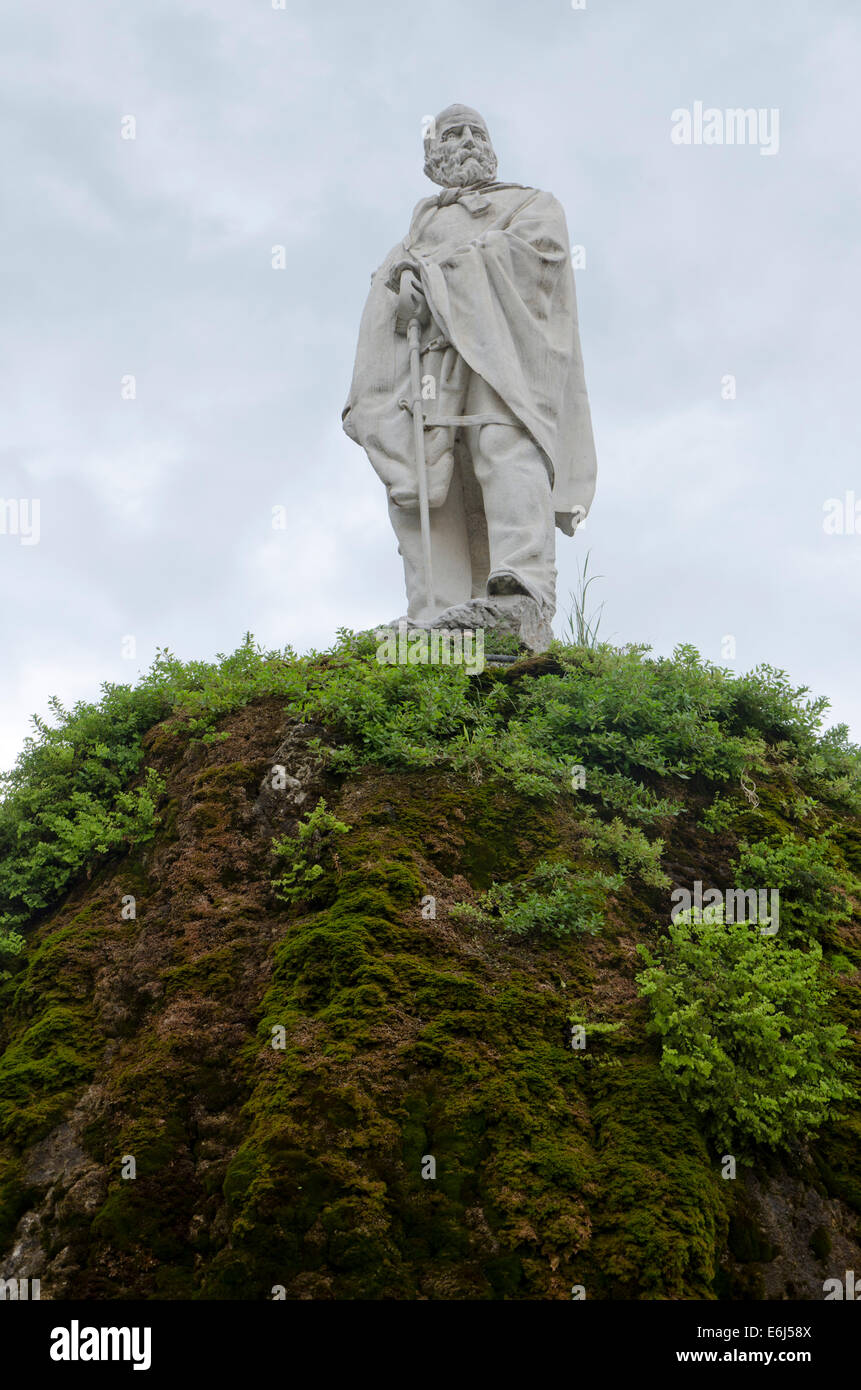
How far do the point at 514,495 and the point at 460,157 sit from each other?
9.29 feet

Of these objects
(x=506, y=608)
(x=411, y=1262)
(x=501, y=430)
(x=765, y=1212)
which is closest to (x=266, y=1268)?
(x=411, y=1262)

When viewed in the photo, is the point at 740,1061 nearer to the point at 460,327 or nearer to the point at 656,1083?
the point at 656,1083

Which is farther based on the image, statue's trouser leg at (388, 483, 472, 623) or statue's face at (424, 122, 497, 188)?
statue's face at (424, 122, 497, 188)

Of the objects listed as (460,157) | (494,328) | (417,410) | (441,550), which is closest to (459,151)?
(460,157)

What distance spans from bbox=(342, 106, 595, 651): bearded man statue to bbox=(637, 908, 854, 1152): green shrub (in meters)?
3.70

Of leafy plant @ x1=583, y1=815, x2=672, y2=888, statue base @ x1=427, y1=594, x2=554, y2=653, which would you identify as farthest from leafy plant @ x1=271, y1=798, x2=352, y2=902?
statue base @ x1=427, y1=594, x2=554, y2=653

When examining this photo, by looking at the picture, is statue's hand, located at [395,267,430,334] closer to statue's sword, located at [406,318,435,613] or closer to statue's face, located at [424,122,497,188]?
statue's sword, located at [406,318,435,613]

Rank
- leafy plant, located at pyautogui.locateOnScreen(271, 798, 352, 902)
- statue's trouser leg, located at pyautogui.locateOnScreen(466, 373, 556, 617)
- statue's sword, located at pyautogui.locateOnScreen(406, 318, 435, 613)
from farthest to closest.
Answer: statue's sword, located at pyautogui.locateOnScreen(406, 318, 435, 613) → statue's trouser leg, located at pyautogui.locateOnScreen(466, 373, 556, 617) → leafy plant, located at pyautogui.locateOnScreen(271, 798, 352, 902)

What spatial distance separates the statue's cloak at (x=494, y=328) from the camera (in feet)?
26.8

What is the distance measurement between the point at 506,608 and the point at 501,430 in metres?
1.38

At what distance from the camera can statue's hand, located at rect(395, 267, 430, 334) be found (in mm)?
8328

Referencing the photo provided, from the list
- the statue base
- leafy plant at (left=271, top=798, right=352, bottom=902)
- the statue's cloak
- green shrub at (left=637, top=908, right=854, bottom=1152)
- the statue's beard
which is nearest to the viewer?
green shrub at (left=637, top=908, right=854, bottom=1152)

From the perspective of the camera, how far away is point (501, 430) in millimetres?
8055

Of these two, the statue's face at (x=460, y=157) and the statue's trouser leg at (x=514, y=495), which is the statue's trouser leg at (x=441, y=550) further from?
the statue's face at (x=460, y=157)
